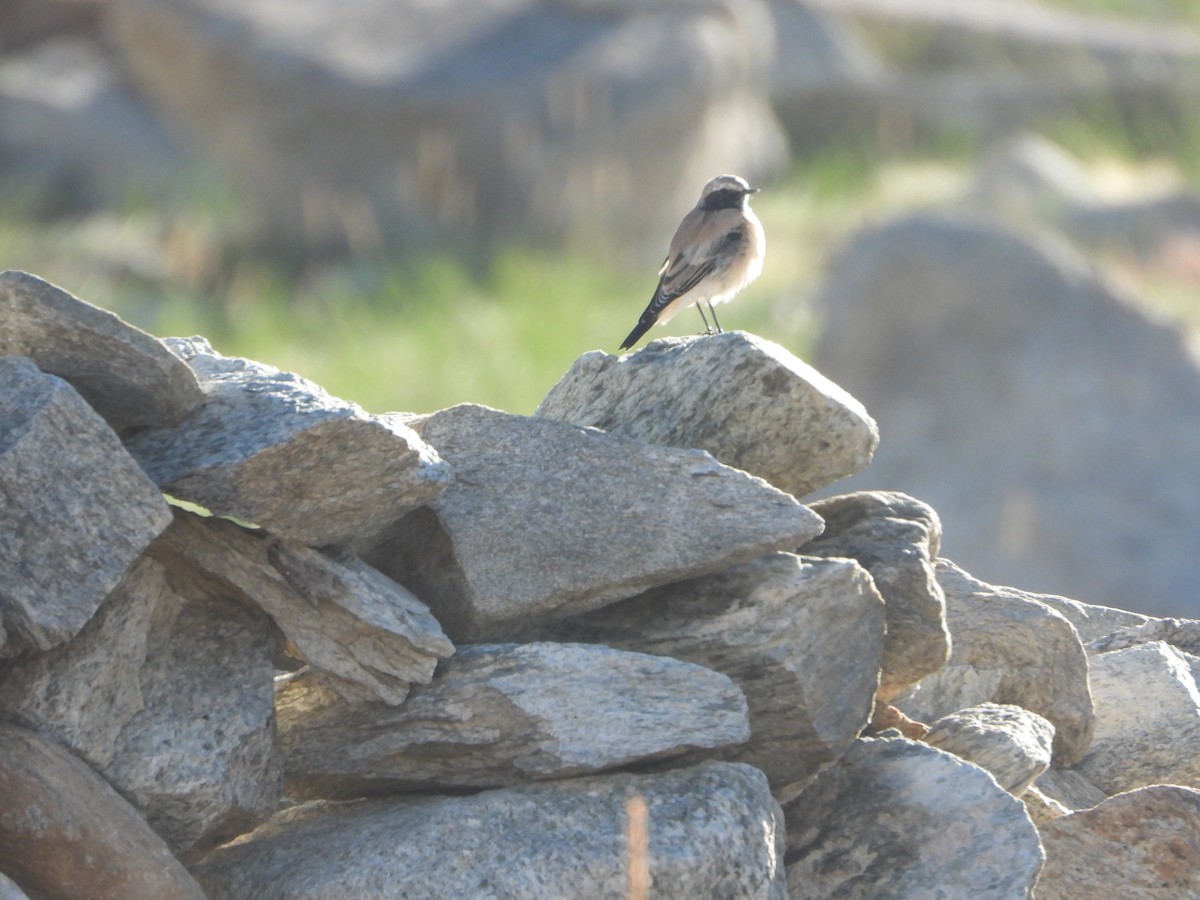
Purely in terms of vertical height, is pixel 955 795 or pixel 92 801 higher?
pixel 92 801

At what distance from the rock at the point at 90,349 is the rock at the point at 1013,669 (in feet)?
8.85

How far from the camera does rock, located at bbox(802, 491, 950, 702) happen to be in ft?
18.4

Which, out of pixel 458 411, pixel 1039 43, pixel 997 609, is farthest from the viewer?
pixel 1039 43

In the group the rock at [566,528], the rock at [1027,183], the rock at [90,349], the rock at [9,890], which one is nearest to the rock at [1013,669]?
the rock at [566,528]

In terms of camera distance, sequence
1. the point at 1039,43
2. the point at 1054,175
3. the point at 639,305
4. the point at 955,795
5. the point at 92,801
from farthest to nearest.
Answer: the point at 1039,43
the point at 1054,175
the point at 639,305
the point at 955,795
the point at 92,801

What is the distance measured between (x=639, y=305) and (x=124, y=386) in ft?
50.0

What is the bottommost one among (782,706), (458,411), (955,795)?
(955,795)

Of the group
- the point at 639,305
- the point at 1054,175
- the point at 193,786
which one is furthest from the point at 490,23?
the point at 193,786

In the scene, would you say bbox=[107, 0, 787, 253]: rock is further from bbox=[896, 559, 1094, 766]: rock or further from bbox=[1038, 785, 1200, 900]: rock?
bbox=[1038, 785, 1200, 900]: rock

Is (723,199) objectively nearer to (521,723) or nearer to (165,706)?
(521,723)

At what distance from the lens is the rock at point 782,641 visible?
16.9 ft

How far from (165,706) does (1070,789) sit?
9.71 feet

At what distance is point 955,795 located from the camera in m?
5.14

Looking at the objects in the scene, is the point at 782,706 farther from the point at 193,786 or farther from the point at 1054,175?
the point at 1054,175
